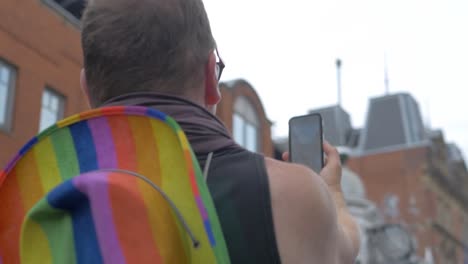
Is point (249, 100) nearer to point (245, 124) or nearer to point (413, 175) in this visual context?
point (245, 124)

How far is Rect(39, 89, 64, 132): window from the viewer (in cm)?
1689

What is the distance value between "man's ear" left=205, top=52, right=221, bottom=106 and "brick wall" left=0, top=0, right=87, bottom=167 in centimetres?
1340

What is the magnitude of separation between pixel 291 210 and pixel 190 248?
0.23m

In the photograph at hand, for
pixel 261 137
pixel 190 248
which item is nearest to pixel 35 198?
pixel 190 248

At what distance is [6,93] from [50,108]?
1545mm

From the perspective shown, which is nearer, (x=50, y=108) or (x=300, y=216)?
(x=300, y=216)

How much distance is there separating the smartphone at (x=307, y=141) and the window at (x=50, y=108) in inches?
592

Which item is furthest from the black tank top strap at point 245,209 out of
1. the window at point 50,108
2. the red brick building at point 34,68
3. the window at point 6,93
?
the window at point 50,108

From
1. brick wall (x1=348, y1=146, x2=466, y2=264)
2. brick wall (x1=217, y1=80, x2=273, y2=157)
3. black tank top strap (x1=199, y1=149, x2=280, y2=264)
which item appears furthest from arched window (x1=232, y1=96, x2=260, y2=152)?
black tank top strap (x1=199, y1=149, x2=280, y2=264)

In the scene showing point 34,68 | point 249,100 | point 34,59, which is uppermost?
point 34,59

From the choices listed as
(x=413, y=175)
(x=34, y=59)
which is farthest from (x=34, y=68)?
(x=413, y=175)

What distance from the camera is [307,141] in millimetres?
2135

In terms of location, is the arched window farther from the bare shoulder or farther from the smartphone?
the bare shoulder

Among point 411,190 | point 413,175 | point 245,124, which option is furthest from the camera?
point 413,175
